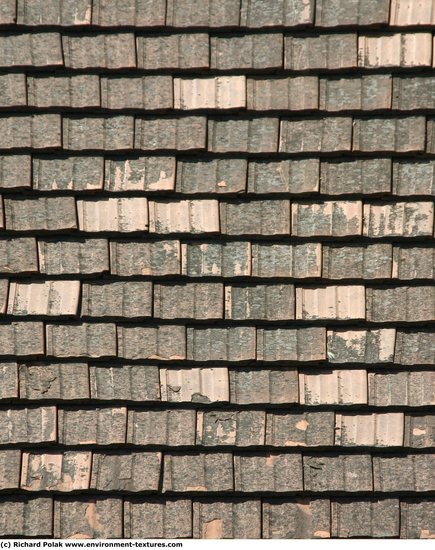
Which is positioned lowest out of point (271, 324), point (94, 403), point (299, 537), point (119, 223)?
point (299, 537)

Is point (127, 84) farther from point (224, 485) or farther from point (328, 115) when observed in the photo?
point (224, 485)

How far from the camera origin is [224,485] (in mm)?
A: 2725

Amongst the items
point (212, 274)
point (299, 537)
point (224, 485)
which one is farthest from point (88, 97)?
point (299, 537)

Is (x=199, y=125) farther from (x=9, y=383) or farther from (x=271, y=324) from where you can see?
(x=9, y=383)

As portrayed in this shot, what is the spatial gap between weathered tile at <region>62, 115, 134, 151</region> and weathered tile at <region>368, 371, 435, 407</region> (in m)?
1.61

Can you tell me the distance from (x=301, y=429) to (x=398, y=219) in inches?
41.9

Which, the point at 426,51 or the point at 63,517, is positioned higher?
the point at 426,51

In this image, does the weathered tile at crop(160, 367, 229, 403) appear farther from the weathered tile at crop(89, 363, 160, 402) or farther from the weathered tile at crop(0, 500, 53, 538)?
the weathered tile at crop(0, 500, 53, 538)

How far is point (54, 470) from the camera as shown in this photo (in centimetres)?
273

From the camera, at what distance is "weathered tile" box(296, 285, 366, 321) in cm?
268

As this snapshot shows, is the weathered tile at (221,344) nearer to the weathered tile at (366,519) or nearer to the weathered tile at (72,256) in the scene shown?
the weathered tile at (72,256)

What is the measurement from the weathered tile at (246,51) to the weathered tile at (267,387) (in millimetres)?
1384

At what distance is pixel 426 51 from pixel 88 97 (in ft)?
4.98

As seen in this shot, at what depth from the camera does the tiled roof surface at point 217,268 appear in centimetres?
262
